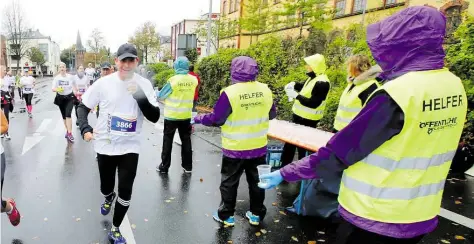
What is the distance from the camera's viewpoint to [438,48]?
175cm

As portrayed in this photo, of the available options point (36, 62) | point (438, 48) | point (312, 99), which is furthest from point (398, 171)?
point (36, 62)

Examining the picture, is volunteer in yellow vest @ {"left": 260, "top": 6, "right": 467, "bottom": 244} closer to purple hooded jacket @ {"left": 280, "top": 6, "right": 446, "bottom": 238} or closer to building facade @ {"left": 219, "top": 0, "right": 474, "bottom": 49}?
purple hooded jacket @ {"left": 280, "top": 6, "right": 446, "bottom": 238}

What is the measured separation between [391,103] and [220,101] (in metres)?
2.39

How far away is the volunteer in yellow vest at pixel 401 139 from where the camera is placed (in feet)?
5.55

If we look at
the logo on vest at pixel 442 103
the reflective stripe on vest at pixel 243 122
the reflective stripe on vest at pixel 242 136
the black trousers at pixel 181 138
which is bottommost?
the black trousers at pixel 181 138

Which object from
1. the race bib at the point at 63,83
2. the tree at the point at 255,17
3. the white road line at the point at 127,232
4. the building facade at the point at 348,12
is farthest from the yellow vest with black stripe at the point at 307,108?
the tree at the point at 255,17

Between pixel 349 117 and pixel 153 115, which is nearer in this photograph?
pixel 153 115

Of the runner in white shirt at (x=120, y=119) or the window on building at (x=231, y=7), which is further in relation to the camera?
the window on building at (x=231, y=7)

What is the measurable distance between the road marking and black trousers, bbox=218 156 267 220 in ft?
18.7

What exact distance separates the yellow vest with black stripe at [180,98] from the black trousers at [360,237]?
443 cm

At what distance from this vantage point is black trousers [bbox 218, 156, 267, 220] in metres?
4.17

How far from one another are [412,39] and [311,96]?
3.86 metres

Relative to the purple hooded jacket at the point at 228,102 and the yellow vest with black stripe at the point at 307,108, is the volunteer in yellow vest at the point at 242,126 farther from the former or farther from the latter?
the yellow vest with black stripe at the point at 307,108

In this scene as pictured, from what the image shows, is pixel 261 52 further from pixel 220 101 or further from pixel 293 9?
pixel 220 101
